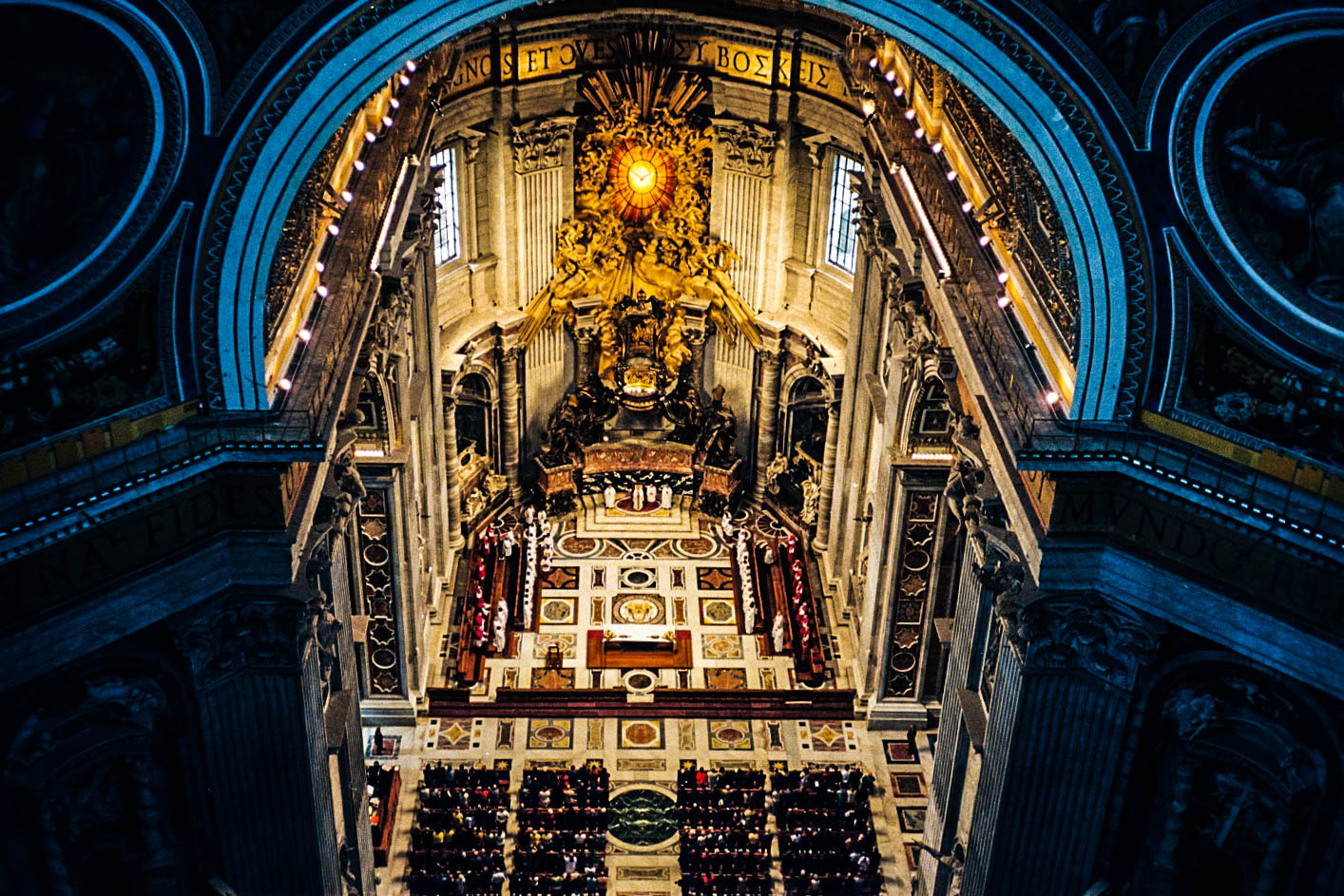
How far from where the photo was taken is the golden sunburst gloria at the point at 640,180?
34.5 meters

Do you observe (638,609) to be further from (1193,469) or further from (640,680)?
(1193,469)

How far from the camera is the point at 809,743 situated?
29625 mm

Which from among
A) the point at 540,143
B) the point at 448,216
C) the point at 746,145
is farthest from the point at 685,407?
the point at 448,216

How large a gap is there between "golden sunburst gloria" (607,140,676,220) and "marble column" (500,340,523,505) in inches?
164

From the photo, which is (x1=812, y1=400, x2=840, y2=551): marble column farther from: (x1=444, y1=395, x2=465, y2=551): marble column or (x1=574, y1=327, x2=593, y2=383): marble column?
(x1=444, y1=395, x2=465, y2=551): marble column

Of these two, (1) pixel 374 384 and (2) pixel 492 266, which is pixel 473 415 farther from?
(1) pixel 374 384

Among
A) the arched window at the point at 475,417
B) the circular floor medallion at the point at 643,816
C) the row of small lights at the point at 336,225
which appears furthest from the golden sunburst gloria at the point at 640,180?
the circular floor medallion at the point at 643,816

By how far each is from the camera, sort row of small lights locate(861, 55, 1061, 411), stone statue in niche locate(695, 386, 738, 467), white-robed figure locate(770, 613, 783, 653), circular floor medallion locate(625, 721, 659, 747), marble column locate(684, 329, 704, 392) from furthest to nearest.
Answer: stone statue in niche locate(695, 386, 738, 467) → marble column locate(684, 329, 704, 392) → white-robed figure locate(770, 613, 783, 653) → circular floor medallion locate(625, 721, 659, 747) → row of small lights locate(861, 55, 1061, 411)

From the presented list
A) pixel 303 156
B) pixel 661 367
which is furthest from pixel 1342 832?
pixel 661 367

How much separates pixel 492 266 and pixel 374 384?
33.9 ft

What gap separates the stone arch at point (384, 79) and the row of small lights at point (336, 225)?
0.96m

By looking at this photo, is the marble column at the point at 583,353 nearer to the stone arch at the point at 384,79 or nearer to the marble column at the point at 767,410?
the marble column at the point at 767,410

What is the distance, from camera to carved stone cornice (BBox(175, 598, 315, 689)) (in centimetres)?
1859

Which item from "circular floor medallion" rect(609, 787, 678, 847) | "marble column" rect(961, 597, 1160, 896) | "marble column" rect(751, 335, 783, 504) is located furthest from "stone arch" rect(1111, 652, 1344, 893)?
"marble column" rect(751, 335, 783, 504)
